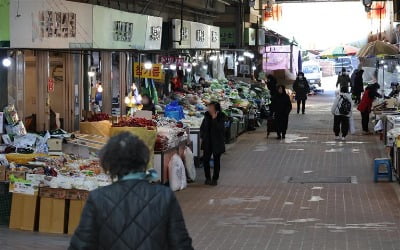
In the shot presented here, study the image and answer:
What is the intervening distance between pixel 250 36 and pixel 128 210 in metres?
30.4

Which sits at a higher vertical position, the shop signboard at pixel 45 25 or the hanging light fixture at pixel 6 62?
the shop signboard at pixel 45 25

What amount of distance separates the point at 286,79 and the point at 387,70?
7193 mm

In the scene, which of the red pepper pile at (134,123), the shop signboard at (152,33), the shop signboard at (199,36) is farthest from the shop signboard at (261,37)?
the red pepper pile at (134,123)

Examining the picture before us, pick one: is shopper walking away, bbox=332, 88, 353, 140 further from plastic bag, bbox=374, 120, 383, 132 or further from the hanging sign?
the hanging sign

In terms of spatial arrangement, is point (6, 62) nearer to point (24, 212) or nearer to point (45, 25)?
point (45, 25)

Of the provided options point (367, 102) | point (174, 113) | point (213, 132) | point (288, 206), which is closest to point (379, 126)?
point (367, 102)

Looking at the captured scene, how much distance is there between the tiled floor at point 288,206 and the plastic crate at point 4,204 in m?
0.45

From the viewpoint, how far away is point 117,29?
51.9 feet

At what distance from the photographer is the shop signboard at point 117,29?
14.4m

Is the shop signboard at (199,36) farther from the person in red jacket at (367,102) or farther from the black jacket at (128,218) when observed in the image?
the black jacket at (128,218)

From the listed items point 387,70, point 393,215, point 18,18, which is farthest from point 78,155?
point 387,70

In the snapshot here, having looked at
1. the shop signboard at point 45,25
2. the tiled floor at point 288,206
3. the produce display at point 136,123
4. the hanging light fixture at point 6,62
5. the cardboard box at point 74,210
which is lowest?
the tiled floor at point 288,206

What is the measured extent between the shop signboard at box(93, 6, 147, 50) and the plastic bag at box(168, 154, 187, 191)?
244 cm

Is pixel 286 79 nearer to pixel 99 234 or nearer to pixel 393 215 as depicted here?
pixel 393 215
